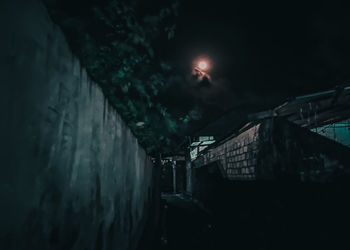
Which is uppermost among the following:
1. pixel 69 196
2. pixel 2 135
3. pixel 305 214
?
pixel 2 135

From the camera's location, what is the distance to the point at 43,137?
0.98m

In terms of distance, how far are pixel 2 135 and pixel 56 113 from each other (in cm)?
37

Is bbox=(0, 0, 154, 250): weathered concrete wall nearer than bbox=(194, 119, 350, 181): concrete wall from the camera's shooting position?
Yes

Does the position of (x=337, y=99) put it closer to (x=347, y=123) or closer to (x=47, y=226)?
(x=47, y=226)

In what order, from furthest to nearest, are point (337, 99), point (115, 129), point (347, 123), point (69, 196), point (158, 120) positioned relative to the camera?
1. point (347, 123)
2. point (337, 99)
3. point (158, 120)
4. point (115, 129)
5. point (69, 196)

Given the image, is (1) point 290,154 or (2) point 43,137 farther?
(1) point 290,154

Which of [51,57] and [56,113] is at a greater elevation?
[51,57]

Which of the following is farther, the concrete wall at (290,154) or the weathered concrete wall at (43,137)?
the concrete wall at (290,154)

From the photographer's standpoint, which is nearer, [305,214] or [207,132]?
[305,214]

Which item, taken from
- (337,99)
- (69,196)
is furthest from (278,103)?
(69,196)

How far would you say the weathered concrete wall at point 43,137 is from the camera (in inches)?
30.2

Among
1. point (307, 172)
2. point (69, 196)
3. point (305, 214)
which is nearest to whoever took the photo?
point (69, 196)

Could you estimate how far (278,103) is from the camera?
5.28m

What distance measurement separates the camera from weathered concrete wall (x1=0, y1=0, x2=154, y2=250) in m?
0.77
